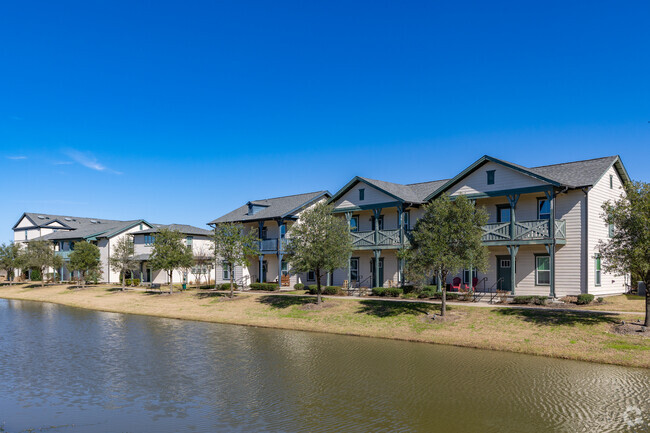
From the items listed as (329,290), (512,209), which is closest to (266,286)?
(329,290)

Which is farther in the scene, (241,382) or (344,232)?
(344,232)

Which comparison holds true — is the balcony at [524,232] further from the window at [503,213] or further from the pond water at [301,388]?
the pond water at [301,388]

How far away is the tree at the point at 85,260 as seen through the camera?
5733cm

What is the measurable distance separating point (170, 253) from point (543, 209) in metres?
32.3

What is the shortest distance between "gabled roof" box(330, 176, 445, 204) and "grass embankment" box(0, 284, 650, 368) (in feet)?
29.5

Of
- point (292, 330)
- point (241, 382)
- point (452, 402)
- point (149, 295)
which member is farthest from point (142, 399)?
point (149, 295)

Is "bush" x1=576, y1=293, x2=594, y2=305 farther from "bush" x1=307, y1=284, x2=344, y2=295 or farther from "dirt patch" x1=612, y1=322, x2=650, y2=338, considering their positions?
"bush" x1=307, y1=284, x2=344, y2=295

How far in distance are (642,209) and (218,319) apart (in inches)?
1048

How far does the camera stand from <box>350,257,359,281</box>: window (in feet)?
144

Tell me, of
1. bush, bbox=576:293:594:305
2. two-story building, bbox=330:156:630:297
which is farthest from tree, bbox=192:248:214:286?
bush, bbox=576:293:594:305

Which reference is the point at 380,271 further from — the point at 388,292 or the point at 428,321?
the point at 428,321

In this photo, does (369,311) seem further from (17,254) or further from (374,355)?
(17,254)

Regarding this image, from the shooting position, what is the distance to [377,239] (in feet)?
131

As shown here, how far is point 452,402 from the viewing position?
15375 millimetres
